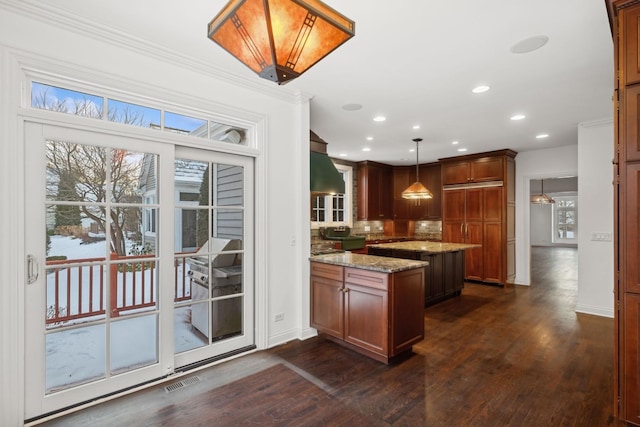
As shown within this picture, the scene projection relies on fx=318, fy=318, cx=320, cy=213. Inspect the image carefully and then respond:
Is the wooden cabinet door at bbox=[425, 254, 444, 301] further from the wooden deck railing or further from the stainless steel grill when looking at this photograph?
the wooden deck railing

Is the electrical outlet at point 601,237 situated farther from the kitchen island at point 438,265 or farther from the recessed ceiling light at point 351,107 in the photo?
the recessed ceiling light at point 351,107

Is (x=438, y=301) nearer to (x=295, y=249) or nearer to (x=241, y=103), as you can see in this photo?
(x=295, y=249)

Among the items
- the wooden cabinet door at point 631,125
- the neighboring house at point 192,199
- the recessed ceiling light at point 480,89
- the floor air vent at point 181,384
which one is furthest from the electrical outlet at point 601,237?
the floor air vent at point 181,384

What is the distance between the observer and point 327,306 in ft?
11.2

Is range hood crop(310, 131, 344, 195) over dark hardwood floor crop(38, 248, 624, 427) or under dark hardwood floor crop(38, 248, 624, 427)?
over

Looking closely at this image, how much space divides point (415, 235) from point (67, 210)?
7.46 meters

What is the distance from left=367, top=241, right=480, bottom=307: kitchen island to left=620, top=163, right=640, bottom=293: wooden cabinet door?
2.81m

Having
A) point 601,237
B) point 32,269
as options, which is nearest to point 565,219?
point 601,237

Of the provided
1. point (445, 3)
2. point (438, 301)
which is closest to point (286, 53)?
point (445, 3)

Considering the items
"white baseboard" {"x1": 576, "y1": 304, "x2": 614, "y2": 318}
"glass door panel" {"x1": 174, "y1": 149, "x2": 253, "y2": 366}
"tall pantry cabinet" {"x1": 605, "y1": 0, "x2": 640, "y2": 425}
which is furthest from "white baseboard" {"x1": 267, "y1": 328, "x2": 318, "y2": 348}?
"white baseboard" {"x1": 576, "y1": 304, "x2": 614, "y2": 318}

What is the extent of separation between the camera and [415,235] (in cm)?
834

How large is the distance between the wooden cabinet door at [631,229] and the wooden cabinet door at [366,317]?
1.63m

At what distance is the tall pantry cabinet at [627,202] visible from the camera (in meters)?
1.91

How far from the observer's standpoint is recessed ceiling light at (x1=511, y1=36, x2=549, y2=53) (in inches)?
95.2
